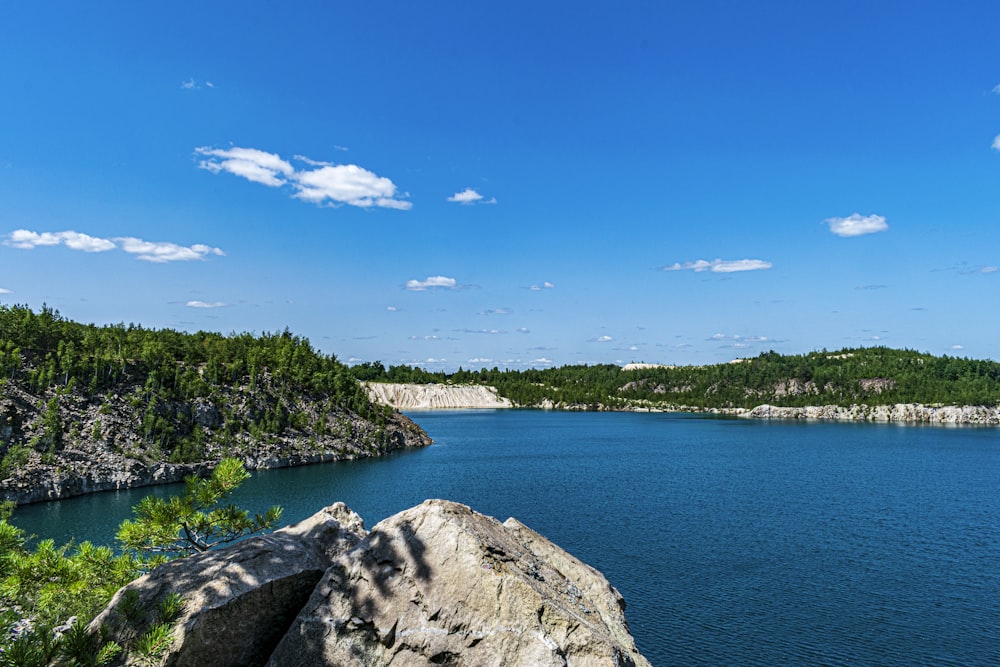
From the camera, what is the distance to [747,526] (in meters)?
55.1

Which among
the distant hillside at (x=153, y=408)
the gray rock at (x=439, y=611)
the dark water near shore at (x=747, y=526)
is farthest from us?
the distant hillside at (x=153, y=408)

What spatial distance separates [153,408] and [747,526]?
253 feet

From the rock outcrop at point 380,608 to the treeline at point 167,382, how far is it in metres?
70.9

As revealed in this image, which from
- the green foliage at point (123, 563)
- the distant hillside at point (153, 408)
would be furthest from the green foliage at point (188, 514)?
the distant hillside at point (153, 408)

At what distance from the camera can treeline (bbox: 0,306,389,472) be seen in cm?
7669

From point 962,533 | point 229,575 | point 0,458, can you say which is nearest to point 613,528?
point 962,533

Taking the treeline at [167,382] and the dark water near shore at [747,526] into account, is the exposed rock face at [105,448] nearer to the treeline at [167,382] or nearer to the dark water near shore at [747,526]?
the treeline at [167,382]

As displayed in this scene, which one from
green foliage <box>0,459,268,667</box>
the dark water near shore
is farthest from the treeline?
green foliage <box>0,459,268,667</box>

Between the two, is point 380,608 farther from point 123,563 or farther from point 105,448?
point 105,448

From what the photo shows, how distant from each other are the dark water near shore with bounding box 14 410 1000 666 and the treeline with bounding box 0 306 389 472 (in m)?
10.6

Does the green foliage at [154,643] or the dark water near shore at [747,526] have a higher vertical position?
the green foliage at [154,643]

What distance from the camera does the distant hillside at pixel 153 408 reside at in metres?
70.1

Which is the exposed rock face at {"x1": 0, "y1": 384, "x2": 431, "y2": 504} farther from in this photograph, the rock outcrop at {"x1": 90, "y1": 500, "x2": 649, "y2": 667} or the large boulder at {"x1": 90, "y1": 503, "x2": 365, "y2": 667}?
the rock outcrop at {"x1": 90, "y1": 500, "x2": 649, "y2": 667}

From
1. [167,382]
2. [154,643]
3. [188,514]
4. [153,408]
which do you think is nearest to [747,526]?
[188,514]
